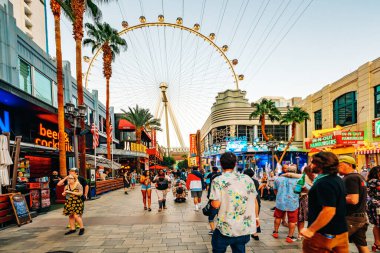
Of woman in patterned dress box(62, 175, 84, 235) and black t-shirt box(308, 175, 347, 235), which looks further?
woman in patterned dress box(62, 175, 84, 235)

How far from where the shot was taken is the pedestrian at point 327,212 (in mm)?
2520

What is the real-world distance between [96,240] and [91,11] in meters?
15.8

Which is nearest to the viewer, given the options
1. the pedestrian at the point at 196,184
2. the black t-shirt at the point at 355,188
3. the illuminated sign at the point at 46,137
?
the black t-shirt at the point at 355,188

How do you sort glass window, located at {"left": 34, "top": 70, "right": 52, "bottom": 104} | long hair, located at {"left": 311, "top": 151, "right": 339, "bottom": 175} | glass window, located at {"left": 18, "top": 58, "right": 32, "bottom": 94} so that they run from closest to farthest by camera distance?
long hair, located at {"left": 311, "top": 151, "right": 339, "bottom": 175}
glass window, located at {"left": 18, "top": 58, "right": 32, "bottom": 94}
glass window, located at {"left": 34, "top": 70, "right": 52, "bottom": 104}

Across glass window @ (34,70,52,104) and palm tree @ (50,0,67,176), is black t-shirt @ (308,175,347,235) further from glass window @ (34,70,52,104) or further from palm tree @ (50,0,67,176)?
glass window @ (34,70,52,104)

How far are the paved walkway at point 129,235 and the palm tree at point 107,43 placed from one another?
15.9 m

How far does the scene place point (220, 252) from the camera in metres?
3.14

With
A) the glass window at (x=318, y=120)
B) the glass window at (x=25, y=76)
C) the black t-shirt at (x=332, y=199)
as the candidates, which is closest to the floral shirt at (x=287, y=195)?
the black t-shirt at (x=332, y=199)

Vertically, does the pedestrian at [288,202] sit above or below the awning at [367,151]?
above

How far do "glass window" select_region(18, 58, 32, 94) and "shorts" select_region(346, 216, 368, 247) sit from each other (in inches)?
659

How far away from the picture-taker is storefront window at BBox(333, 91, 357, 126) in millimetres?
25422

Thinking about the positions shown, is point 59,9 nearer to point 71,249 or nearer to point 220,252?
point 71,249

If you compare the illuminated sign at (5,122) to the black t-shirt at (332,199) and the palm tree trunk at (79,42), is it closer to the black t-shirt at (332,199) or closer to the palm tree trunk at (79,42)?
the palm tree trunk at (79,42)

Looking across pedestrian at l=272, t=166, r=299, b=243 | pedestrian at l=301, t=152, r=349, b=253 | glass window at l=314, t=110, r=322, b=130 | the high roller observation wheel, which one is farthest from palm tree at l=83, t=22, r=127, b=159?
glass window at l=314, t=110, r=322, b=130
